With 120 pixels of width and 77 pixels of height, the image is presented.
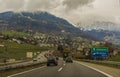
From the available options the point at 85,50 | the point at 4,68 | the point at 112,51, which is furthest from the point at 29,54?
the point at 85,50

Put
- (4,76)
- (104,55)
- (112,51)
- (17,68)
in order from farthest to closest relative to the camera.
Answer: (112,51) < (104,55) < (17,68) < (4,76)

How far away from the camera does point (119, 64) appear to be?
40.9 m

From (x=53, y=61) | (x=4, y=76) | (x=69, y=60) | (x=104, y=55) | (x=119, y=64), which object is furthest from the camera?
(x=104, y=55)

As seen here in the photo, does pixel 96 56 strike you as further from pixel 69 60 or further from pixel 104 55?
pixel 69 60

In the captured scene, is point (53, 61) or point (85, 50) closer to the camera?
point (53, 61)

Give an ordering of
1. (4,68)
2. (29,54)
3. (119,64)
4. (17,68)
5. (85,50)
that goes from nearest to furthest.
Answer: (4,68), (17,68), (119,64), (29,54), (85,50)

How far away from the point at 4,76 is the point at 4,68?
3.88m

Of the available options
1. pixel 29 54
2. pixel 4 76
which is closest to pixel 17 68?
pixel 4 76

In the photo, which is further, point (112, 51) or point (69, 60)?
point (112, 51)

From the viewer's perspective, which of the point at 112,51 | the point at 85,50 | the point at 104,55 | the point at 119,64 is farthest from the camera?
the point at 85,50

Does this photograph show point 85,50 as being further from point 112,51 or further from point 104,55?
point 104,55

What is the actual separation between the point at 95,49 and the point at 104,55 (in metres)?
2.92

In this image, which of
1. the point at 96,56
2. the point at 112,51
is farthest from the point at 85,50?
the point at 96,56

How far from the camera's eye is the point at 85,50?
185125 millimetres
